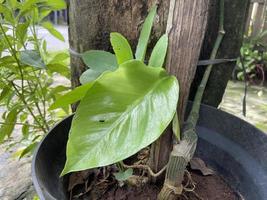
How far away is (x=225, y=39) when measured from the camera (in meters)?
0.70

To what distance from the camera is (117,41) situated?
Result: 43 cm

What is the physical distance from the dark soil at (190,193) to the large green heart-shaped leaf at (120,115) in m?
0.21

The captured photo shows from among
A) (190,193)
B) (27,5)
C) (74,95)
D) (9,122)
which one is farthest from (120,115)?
(9,122)

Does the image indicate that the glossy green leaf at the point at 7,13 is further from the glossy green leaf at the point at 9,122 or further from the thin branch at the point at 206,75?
the thin branch at the point at 206,75

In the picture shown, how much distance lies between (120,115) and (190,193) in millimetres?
260

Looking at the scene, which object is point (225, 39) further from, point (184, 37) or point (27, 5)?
point (27, 5)

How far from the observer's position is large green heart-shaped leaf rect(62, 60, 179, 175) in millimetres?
342

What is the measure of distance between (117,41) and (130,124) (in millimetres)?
146

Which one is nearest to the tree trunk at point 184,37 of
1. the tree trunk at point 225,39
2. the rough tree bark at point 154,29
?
the rough tree bark at point 154,29

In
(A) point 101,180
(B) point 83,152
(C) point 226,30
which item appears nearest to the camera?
(B) point 83,152

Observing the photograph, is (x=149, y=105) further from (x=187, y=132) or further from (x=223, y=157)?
(x=223, y=157)

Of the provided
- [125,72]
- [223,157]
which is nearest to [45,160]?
[125,72]

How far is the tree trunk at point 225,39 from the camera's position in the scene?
68 cm

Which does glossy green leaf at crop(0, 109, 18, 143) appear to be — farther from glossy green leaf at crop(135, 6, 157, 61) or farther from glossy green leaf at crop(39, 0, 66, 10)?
glossy green leaf at crop(135, 6, 157, 61)
